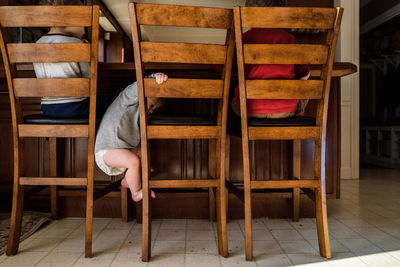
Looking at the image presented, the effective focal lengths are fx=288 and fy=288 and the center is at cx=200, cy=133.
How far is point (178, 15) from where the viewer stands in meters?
1.20

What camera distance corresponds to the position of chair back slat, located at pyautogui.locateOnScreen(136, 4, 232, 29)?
3.92 feet

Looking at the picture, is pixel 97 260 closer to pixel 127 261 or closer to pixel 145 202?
pixel 127 261

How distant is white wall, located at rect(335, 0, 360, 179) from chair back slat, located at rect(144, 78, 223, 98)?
9.14 ft

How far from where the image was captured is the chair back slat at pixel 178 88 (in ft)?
4.18

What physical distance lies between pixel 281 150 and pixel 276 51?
832 mm

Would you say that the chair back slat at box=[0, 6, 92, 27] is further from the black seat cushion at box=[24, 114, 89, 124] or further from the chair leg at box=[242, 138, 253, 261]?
the chair leg at box=[242, 138, 253, 261]

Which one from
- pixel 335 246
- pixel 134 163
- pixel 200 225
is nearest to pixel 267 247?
pixel 335 246

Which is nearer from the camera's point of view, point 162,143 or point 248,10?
point 248,10

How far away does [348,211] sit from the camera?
6.91ft

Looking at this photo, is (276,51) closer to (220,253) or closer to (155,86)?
(155,86)

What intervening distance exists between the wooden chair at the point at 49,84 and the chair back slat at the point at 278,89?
2.36 feet

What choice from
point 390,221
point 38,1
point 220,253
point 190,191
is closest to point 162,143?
point 190,191

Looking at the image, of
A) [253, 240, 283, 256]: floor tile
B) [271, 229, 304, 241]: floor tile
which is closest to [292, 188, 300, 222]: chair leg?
[271, 229, 304, 241]: floor tile

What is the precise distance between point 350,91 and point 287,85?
2.64 m
